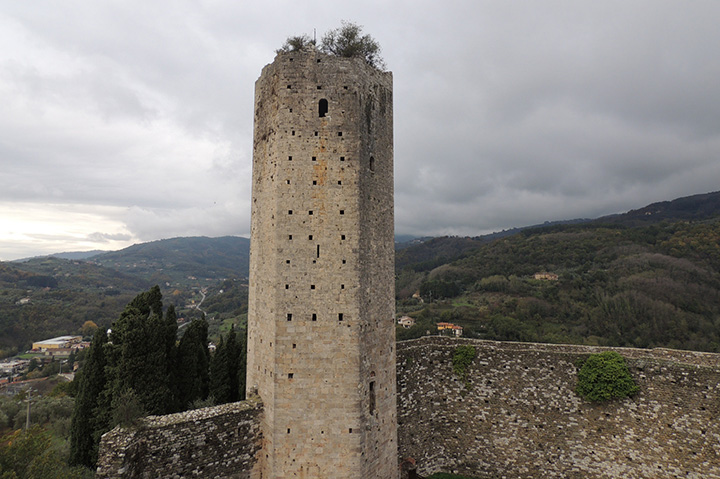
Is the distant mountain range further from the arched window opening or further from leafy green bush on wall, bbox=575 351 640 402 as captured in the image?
the arched window opening

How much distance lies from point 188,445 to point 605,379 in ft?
44.1

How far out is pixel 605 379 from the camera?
41.9 feet

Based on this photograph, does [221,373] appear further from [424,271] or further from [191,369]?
[424,271]

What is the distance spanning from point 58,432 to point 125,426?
23427 millimetres

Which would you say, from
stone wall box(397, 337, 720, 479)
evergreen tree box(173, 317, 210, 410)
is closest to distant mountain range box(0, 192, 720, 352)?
stone wall box(397, 337, 720, 479)

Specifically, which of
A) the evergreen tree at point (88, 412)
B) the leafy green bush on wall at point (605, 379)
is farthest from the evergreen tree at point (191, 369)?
the leafy green bush on wall at point (605, 379)

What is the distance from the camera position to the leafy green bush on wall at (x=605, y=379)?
1261 cm

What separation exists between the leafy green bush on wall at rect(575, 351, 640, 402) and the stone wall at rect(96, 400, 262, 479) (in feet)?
37.4

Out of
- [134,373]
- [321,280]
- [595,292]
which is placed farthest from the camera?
[595,292]

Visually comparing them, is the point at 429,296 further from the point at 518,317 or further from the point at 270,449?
the point at 270,449

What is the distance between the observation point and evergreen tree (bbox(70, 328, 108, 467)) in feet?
51.9

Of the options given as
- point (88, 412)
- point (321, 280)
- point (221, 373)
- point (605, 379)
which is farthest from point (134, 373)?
point (605, 379)

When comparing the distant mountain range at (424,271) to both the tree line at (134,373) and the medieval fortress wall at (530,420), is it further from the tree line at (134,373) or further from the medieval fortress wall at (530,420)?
the tree line at (134,373)

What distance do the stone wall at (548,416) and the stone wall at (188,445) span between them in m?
6.39
